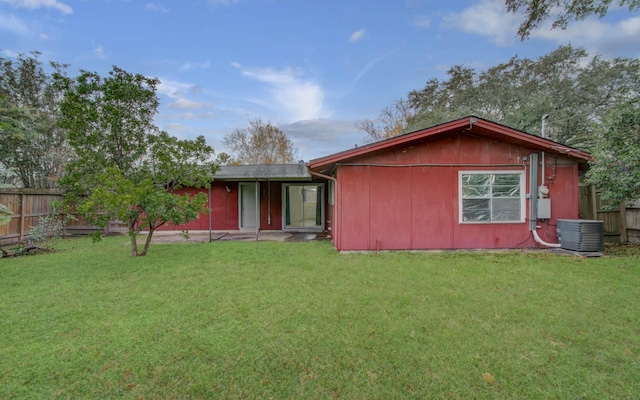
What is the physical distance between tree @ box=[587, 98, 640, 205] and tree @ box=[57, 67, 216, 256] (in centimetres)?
856

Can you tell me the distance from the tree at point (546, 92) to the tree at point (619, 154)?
725 centimetres

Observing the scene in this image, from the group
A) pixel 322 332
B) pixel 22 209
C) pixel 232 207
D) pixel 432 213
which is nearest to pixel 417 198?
pixel 432 213

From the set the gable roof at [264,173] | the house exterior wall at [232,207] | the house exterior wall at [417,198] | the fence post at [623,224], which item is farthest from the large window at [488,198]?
the house exterior wall at [232,207]

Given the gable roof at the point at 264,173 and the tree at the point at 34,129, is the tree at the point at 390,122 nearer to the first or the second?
the gable roof at the point at 264,173

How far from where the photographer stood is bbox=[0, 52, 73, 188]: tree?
11.1 meters

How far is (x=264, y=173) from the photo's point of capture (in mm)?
10180

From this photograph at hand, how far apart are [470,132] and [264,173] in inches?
252

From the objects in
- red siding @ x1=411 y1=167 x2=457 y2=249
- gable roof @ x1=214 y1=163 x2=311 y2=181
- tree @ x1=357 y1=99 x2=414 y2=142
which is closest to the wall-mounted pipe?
red siding @ x1=411 y1=167 x2=457 y2=249

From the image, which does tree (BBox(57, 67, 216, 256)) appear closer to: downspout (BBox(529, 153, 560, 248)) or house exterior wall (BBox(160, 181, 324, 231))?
house exterior wall (BBox(160, 181, 324, 231))

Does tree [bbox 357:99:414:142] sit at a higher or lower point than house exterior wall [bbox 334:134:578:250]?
higher

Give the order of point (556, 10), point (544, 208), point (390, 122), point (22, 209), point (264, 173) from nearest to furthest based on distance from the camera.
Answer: point (556, 10) < point (544, 208) < point (22, 209) < point (264, 173) < point (390, 122)

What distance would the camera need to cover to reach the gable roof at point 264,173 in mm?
9672

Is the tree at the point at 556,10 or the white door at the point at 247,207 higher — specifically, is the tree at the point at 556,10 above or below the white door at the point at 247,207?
above

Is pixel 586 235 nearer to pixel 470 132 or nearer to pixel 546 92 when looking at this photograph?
pixel 470 132
